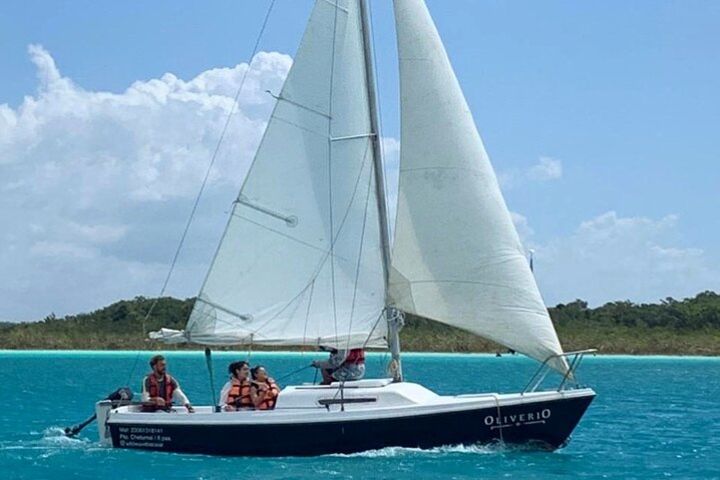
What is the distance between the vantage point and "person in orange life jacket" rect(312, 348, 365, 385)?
24734mm

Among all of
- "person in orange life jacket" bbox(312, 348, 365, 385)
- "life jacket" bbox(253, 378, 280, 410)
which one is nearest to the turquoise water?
"life jacket" bbox(253, 378, 280, 410)

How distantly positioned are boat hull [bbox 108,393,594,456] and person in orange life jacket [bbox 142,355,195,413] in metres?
1.06

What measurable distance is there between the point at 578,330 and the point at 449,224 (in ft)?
268

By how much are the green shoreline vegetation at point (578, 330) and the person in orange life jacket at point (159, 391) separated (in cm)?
6561

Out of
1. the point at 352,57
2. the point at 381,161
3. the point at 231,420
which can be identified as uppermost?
the point at 352,57

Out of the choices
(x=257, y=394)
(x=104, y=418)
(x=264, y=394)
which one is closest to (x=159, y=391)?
(x=104, y=418)

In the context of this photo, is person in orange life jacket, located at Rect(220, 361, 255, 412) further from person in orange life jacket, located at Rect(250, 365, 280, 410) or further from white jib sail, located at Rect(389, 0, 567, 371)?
white jib sail, located at Rect(389, 0, 567, 371)

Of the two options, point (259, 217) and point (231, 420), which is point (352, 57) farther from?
point (231, 420)

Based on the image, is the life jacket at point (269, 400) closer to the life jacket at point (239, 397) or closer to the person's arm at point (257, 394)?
the person's arm at point (257, 394)

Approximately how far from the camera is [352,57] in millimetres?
25266

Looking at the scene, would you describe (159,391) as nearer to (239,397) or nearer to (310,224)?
(239,397)

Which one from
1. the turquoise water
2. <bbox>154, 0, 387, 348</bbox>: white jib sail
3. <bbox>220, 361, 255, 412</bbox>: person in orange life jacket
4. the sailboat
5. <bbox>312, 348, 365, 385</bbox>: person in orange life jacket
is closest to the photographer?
the turquoise water

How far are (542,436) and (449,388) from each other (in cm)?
2983

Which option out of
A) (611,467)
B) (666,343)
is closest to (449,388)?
(611,467)
